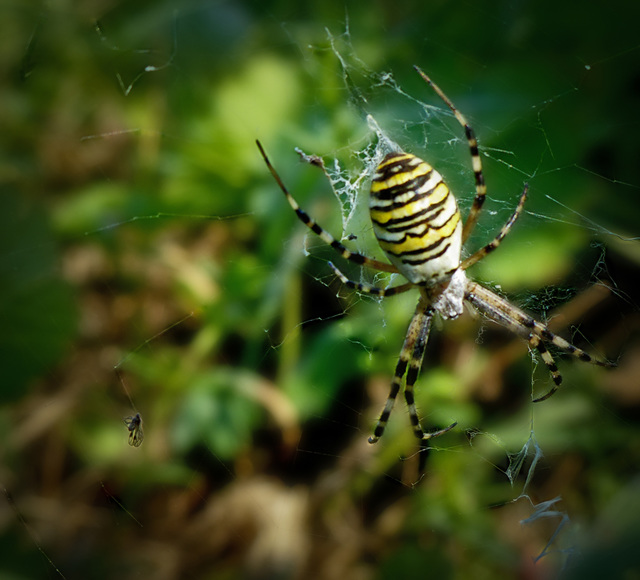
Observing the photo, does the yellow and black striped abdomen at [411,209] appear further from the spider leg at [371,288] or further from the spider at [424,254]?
the spider leg at [371,288]

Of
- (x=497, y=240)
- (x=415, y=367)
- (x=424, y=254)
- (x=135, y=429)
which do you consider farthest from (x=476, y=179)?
(x=135, y=429)

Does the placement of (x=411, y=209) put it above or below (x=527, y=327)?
above

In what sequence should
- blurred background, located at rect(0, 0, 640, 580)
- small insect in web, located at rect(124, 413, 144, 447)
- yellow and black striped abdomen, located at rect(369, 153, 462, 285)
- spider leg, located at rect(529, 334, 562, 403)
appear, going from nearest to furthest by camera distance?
yellow and black striped abdomen, located at rect(369, 153, 462, 285) < spider leg, located at rect(529, 334, 562, 403) < blurred background, located at rect(0, 0, 640, 580) < small insect in web, located at rect(124, 413, 144, 447)

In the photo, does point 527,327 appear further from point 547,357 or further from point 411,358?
point 411,358

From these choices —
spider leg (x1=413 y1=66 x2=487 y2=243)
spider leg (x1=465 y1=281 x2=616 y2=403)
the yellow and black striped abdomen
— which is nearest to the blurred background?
spider leg (x1=465 y1=281 x2=616 y2=403)

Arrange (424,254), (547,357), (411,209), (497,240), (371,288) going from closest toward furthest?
(411,209) → (424,254) → (497,240) → (371,288) → (547,357)

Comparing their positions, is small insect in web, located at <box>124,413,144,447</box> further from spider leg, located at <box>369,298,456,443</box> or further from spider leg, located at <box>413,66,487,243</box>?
spider leg, located at <box>413,66,487,243</box>

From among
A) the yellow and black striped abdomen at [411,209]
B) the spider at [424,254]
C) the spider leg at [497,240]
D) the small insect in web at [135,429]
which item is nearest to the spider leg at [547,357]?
the spider at [424,254]
